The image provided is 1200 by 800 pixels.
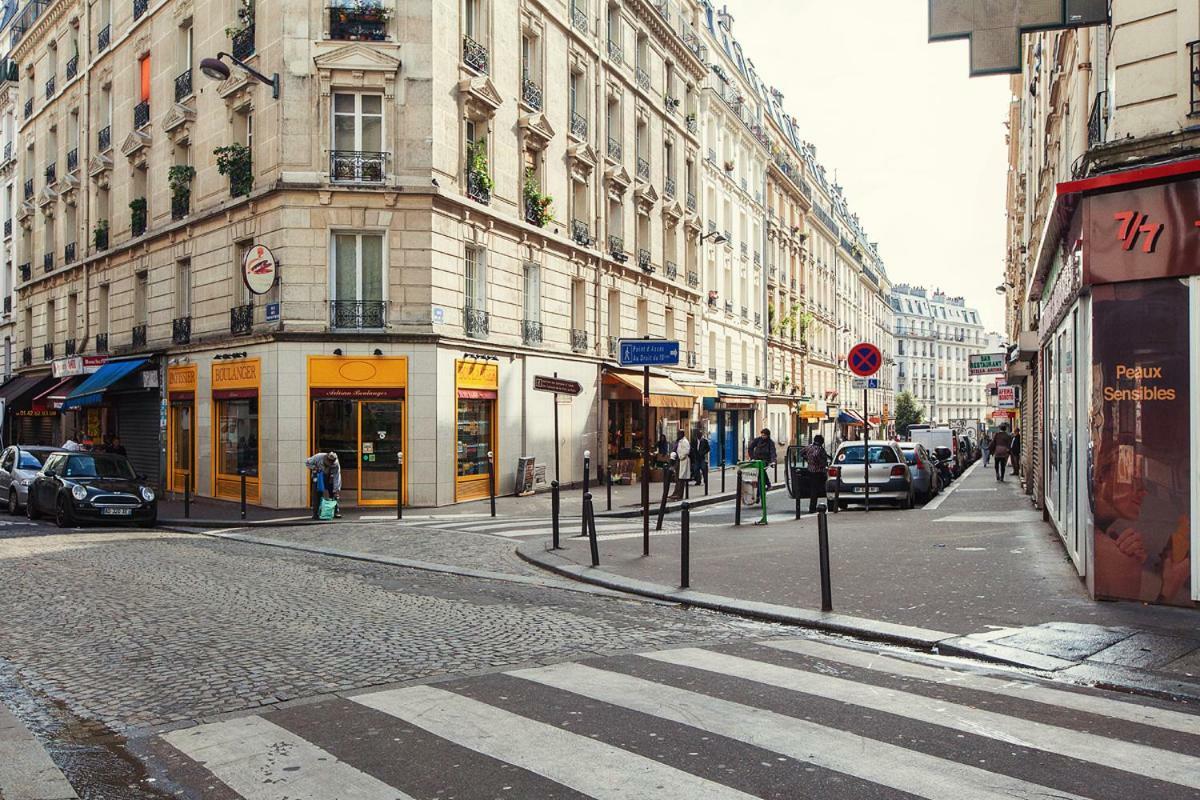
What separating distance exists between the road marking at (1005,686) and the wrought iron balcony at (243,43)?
63.7 feet

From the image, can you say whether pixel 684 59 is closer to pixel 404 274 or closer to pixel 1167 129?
pixel 404 274

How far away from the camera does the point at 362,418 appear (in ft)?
67.6

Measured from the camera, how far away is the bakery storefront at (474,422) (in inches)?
853

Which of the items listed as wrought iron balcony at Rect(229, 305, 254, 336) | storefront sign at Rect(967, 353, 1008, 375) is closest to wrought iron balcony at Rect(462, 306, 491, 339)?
wrought iron balcony at Rect(229, 305, 254, 336)

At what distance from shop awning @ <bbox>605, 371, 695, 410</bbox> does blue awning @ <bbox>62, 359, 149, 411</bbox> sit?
1323cm

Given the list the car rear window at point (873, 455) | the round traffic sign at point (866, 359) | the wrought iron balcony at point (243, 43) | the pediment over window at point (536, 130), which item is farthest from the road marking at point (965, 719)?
the pediment over window at point (536, 130)

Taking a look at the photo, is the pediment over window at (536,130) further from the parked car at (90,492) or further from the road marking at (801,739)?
the road marking at (801,739)

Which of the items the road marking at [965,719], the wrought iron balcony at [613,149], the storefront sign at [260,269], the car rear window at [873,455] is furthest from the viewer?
the wrought iron balcony at [613,149]

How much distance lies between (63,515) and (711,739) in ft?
54.3

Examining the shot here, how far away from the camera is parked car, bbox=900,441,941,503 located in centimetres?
2272

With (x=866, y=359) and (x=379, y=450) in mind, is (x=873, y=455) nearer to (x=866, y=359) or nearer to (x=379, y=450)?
(x=866, y=359)

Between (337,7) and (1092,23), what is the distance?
16.6 meters

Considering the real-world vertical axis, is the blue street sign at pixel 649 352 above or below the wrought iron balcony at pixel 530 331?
below

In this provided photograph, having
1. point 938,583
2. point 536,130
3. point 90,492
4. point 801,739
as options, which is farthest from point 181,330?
point 801,739
